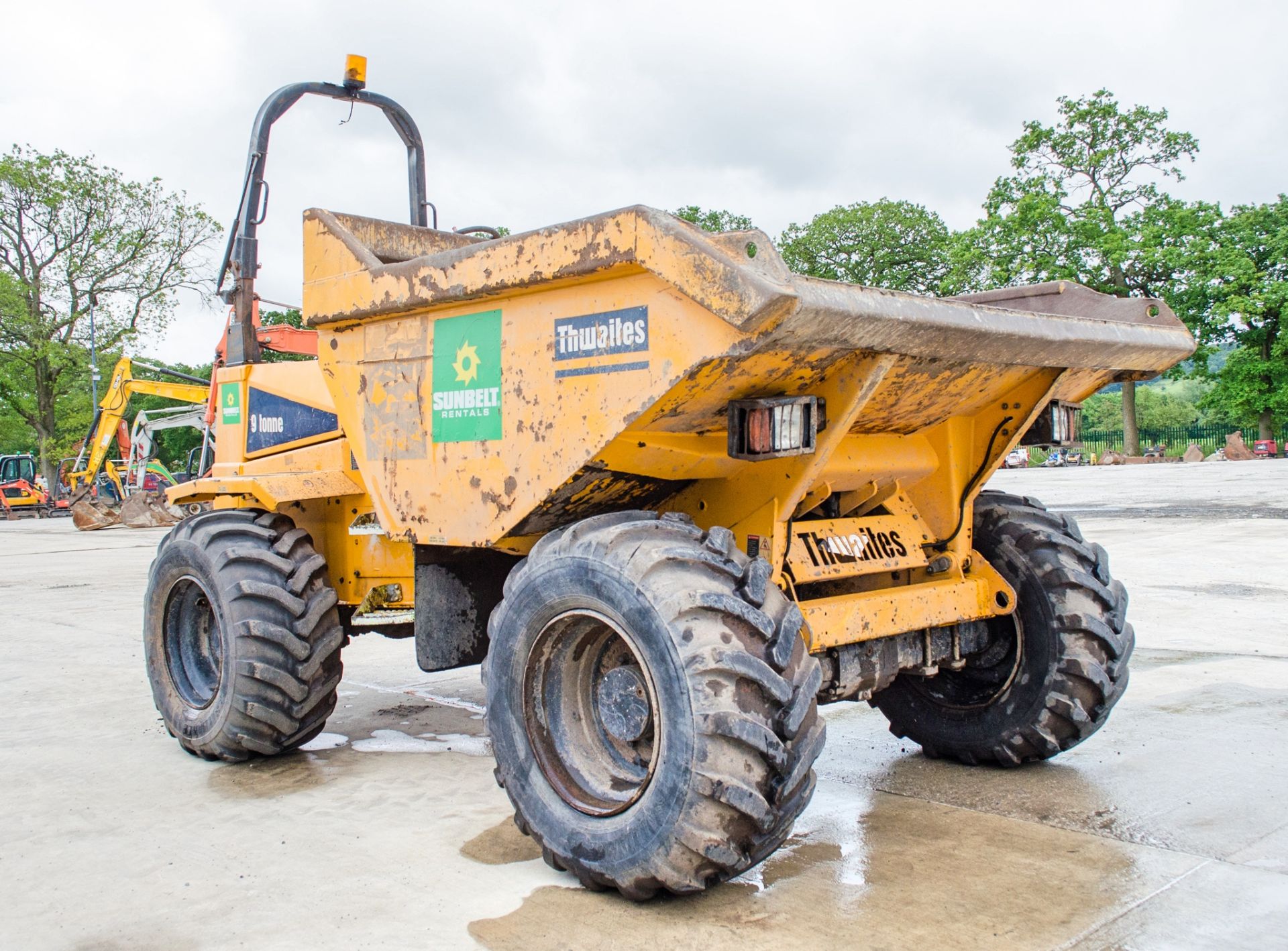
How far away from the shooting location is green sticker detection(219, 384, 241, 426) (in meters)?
5.66

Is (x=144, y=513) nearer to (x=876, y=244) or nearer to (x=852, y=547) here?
(x=852, y=547)

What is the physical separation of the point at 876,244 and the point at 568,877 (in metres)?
48.1

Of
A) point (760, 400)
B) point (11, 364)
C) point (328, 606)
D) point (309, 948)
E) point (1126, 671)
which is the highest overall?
point (11, 364)

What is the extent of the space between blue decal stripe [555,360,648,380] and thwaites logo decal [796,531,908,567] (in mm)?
1055

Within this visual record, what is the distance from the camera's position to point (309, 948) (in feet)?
10.1

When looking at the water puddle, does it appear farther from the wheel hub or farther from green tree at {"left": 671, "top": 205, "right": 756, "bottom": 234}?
green tree at {"left": 671, "top": 205, "right": 756, "bottom": 234}

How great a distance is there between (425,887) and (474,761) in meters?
1.54

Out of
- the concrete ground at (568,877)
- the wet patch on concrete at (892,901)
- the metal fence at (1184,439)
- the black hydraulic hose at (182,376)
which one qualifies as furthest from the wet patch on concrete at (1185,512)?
the metal fence at (1184,439)

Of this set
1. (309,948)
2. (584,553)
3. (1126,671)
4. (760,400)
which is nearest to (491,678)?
(584,553)

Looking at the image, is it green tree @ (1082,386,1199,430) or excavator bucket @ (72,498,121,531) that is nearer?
excavator bucket @ (72,498,121,531)

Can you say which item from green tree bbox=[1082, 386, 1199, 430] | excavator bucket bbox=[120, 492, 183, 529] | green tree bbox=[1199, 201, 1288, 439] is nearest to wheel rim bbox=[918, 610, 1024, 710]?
excavator bucket bbox=[120, 492, 183, 529]

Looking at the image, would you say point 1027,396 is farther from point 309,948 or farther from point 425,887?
point 309,948

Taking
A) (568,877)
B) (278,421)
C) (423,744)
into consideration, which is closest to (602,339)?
(568,877)

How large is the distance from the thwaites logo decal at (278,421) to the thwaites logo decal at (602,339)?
178 centimetres
